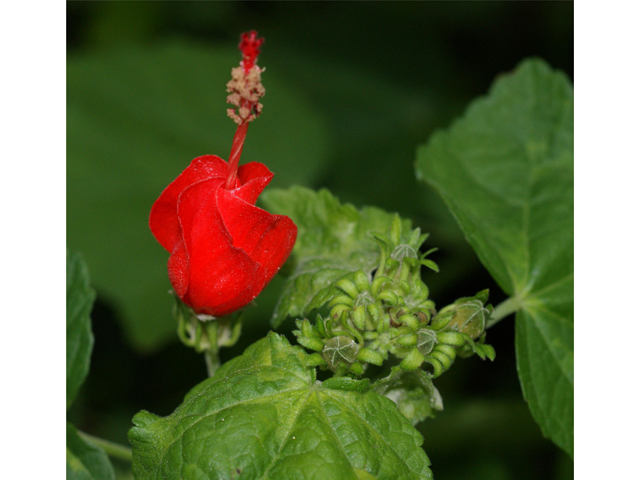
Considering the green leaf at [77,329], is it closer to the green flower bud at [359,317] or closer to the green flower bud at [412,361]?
the green flower bud at [359,317]

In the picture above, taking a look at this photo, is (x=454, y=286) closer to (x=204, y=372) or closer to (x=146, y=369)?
(x=204, y=372)

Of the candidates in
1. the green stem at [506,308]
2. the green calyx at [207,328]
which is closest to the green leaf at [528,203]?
the green stem at [506,308]

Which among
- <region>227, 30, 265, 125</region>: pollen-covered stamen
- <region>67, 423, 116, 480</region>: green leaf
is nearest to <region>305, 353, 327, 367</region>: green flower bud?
<region>227, 30, 265, 125</region>: pollen-covered stamen

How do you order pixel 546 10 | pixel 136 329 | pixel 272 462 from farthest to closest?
1. pixel 546 10
2. pixel 136 329
3. pixel 272 462

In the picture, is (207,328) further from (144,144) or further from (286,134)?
(286,134)

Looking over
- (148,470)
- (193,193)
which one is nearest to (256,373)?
(148,470)

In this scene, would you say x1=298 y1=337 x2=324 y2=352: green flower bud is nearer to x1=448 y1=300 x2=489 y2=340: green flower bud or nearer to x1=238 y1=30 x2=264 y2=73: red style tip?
x1=448 y1=300 x2=489 y2=340: green flower bud

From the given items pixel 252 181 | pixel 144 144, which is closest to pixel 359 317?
pixel 252 181
